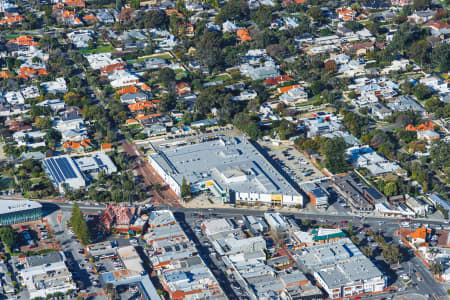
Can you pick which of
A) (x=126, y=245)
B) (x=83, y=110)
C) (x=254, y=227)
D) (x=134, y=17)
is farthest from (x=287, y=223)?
(x=134, y=17)

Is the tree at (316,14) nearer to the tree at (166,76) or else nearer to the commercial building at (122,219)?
the tree at (166,76)

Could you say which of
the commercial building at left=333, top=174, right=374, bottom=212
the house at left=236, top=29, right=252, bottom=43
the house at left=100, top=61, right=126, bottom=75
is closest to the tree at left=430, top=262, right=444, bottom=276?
the commercial building at left=333, top=174, right=374, bottom=212

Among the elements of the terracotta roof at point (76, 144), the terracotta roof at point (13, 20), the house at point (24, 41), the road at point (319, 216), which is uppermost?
the terracotta roof at point (13, 20)

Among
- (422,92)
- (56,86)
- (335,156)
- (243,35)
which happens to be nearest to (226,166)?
(335,156)

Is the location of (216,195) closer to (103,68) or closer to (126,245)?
(126,245)

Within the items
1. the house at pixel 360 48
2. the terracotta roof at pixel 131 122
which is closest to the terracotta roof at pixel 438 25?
the house at pixel 360 48

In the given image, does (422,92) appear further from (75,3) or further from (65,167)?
(75,3)
